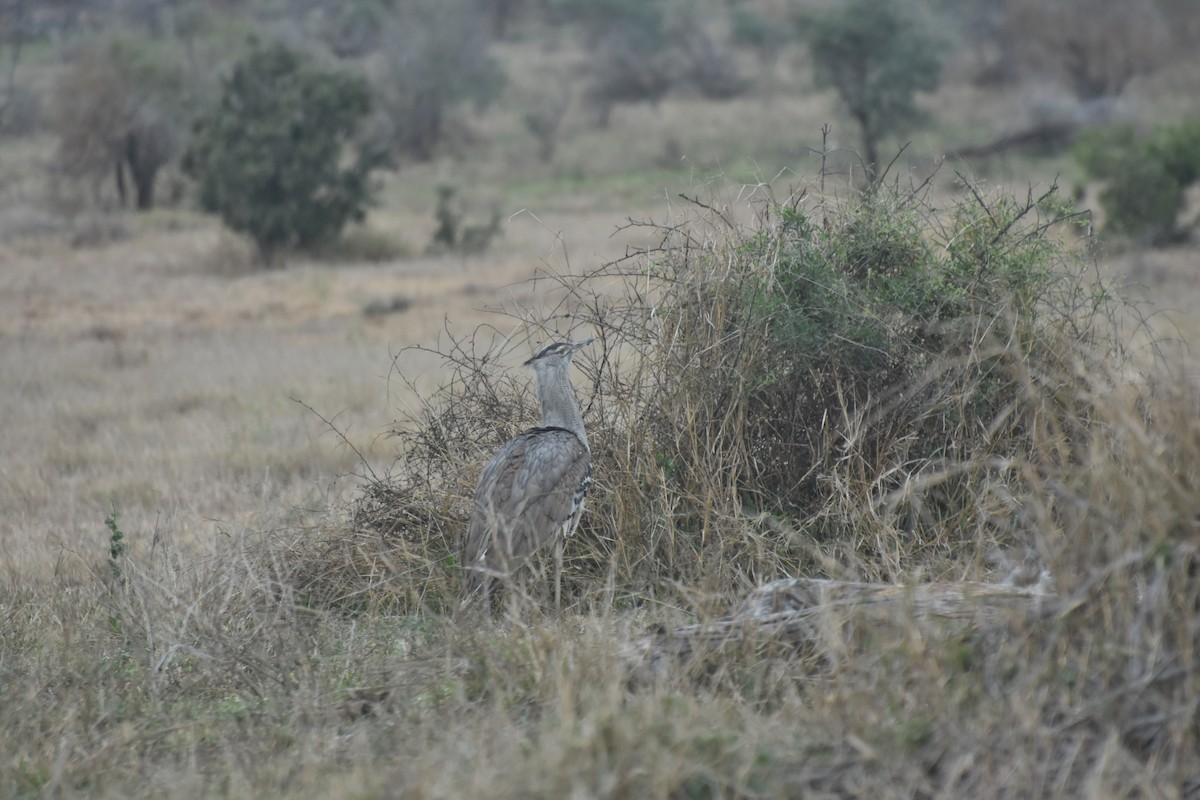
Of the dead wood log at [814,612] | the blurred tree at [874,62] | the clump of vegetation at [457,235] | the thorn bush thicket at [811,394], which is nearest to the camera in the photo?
the dead wood log at [814,612]

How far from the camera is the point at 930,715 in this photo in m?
3.15

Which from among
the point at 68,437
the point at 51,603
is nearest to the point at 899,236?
the point at 51,603

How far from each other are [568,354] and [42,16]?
47485 millimetres

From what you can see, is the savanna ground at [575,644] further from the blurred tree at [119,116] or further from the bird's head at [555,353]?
the blurred tree at [119,116]

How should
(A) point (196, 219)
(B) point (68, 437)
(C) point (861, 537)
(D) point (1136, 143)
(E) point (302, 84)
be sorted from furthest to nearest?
(A) point (196, 219) < (E) point (302, 84) < (D) point (1136, 143) < (B) point (68, 437) < (C) point (861, 537)

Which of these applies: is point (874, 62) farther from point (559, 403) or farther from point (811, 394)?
point (559, 403)

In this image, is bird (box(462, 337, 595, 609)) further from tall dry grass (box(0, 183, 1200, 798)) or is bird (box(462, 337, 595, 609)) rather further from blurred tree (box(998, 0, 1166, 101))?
blurred tree (box(998, 0, 1166, 101))

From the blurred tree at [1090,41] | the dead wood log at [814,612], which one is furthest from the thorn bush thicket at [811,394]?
the blurred tree at [1090,41]

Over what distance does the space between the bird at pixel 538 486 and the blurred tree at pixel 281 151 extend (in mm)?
14861

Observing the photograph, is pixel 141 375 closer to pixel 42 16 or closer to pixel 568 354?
pixel 568 354

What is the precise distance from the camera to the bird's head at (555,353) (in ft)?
17.0

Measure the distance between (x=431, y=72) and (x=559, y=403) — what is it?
33330 millimetres

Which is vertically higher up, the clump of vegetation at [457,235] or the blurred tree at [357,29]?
the blurred tree at [357,29]

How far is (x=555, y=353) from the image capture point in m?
5.22
